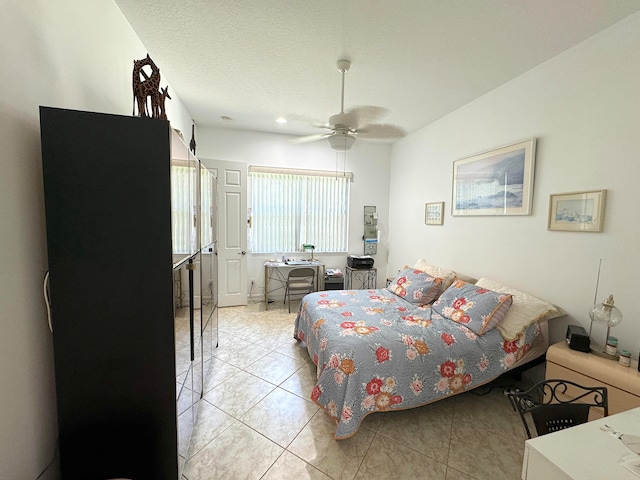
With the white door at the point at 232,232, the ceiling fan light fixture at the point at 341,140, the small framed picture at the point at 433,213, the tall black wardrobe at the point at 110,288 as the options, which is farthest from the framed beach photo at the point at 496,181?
the white door at the point at 232,232

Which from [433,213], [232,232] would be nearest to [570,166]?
[433,213]

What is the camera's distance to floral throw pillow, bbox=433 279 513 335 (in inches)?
88.1

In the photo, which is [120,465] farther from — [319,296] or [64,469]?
[319,296]

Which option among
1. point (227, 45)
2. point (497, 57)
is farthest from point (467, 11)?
point (227, 45)

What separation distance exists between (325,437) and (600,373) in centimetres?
185

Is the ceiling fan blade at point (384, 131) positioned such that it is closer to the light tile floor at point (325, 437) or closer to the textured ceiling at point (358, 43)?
the textured ceiling at point (358, 43)

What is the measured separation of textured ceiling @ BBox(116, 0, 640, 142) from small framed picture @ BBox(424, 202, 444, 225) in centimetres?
128

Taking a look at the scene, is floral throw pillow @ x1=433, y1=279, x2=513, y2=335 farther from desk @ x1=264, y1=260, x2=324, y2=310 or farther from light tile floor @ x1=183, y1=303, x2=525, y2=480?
desk @ x1=264, y1=260, x2=324, y2=310

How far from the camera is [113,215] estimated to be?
3.72 ft

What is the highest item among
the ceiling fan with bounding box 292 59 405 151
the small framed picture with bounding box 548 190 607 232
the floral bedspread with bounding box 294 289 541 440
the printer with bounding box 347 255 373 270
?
the ceiling fan with bounding box 292 59 405 151

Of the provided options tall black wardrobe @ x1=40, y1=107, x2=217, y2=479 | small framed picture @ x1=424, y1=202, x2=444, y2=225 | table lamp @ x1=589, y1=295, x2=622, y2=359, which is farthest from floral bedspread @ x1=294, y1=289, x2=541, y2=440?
small framed picture @ x1=424, y1=202, x2=444, y2=225

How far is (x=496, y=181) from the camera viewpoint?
281cm

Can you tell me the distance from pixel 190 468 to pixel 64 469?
0.66 m

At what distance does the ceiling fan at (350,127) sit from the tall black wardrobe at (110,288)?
70.6 inches
